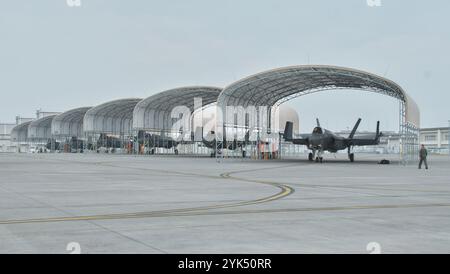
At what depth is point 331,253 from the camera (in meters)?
7.16

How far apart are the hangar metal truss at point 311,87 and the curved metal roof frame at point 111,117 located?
29.6m

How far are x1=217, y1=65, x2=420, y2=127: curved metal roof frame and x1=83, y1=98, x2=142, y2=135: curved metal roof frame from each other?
29.6 metres

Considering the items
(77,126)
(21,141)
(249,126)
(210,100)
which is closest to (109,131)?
(77,126)

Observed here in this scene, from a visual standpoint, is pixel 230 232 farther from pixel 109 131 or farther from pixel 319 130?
pixel 109 131

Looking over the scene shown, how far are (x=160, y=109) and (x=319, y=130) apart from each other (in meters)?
38.6

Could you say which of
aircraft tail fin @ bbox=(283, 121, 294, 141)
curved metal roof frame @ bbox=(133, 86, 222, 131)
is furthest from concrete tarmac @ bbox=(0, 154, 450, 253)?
curved metal roof frame @ bbox=(133, 86, 222, 131)

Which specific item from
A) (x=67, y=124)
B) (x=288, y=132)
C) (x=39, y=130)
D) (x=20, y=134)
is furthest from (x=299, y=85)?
(x=20, y=134)

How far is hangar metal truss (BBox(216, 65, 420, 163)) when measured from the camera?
46.6 meters

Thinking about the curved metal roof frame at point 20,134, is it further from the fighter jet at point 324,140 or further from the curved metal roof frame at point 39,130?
the fighter jet at point 324,140

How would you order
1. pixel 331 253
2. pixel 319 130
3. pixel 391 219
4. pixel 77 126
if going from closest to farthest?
pixel 331 253 → pixel 391 219 → pixel 319 130 → pixel 77 126

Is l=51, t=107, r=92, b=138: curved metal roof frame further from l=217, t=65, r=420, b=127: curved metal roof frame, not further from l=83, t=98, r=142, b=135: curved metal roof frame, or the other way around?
l=217, t=65, r=420, b=127: curved metal roof frame

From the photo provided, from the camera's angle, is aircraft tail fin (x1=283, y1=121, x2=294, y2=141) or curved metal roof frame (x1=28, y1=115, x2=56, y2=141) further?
curved metal roof frame (x1=28, y1=115, x2=56, y2=141)

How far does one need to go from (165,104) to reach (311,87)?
93.4 feet

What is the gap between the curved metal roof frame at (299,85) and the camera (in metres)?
46.7
